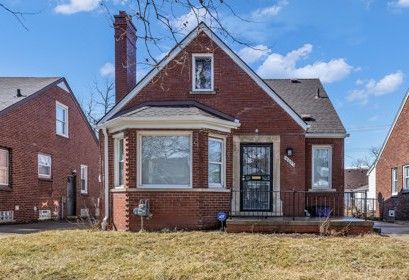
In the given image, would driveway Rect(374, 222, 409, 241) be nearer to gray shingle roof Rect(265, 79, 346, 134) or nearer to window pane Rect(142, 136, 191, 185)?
Result: gray shingle roof Rect(265, 79, 346, 134)

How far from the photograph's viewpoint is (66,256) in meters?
9.56

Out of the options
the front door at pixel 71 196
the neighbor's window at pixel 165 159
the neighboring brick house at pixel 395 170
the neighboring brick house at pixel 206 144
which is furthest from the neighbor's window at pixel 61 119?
the neighboring brick house at pixel 395 170

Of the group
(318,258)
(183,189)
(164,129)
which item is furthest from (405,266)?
(164,129)

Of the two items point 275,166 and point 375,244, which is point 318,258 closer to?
point 375,244

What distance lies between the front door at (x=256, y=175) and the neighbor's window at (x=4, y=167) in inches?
370

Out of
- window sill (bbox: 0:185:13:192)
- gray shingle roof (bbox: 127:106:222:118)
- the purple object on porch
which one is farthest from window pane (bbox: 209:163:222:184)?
window sill (bbox: 0:185:13:192)

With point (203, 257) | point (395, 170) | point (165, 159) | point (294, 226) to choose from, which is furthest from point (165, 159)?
point (395, 170)

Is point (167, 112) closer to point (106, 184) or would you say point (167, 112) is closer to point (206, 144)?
point (206, 144)

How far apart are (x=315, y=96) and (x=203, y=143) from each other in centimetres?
709

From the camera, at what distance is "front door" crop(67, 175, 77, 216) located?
77.9 ft

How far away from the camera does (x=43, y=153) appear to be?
21.1 metres

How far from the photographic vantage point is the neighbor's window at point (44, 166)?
2092cm

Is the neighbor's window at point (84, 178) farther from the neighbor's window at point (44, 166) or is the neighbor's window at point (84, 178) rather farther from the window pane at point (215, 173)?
the window pane at point (215, 173)

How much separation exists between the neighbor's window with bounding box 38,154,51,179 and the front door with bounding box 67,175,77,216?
2.15 meters
